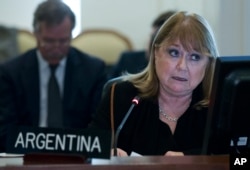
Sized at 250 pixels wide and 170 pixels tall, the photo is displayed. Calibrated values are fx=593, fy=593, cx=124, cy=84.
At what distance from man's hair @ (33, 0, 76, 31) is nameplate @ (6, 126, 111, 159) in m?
2.03

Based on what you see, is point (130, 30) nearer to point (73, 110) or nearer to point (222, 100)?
point (73, 110)

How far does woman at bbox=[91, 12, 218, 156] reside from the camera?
2.16 metres

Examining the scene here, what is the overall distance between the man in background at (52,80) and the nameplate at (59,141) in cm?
184

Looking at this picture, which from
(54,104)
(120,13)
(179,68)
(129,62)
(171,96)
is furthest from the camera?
(120,13)

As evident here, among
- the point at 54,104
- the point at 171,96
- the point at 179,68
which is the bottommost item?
the point at 54,104

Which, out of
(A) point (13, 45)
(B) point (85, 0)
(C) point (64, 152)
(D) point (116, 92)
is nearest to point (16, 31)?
(A) point (13, 45)

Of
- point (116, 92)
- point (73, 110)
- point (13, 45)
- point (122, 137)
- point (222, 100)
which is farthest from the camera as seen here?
point (13, 45)

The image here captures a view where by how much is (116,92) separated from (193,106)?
306 millimetres

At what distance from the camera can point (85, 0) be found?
16.3 ft

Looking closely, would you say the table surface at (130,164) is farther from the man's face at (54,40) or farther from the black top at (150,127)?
the man's face at (54,40)

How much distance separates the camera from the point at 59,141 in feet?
4.63

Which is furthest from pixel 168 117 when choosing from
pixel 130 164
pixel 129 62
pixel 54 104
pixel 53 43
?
pixel 129 62

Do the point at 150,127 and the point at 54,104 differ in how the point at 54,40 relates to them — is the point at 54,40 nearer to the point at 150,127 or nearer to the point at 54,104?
the point at 54,104

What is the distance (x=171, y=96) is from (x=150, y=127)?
0.51 feet
